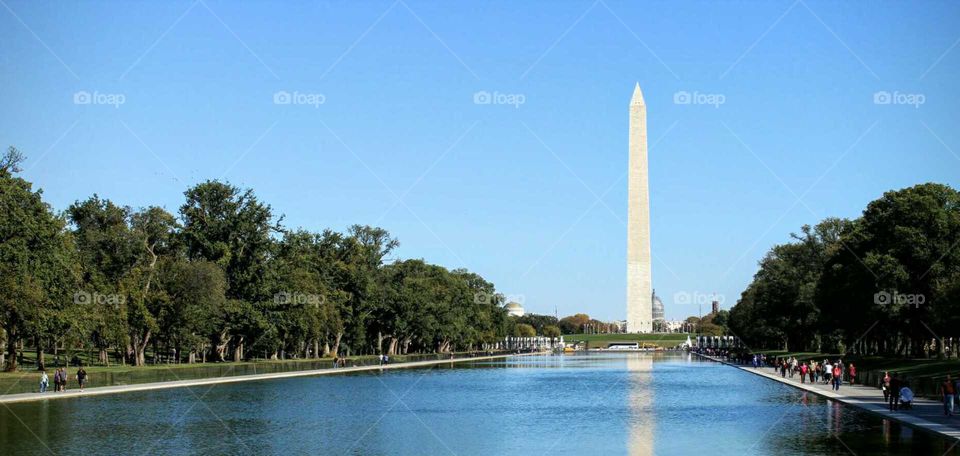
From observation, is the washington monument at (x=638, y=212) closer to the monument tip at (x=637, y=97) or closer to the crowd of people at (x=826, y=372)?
the monument tip at (x=637, y=97)

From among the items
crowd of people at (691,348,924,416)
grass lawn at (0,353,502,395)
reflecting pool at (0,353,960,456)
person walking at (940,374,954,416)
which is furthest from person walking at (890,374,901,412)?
grass lawn at (0,353,502,395)

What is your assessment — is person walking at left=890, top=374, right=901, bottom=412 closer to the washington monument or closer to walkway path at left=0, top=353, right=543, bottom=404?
walkway path at left=0, top=353, right=543, bottom=404

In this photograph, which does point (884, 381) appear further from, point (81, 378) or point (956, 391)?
point (81, 378)

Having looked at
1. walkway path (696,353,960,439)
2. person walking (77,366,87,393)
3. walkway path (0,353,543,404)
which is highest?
person walking (77,366,87,393)

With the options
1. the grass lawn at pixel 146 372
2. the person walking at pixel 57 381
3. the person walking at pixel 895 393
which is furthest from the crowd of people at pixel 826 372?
the person walking at pixel 57 381

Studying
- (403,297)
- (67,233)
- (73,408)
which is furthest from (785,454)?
(403,297)

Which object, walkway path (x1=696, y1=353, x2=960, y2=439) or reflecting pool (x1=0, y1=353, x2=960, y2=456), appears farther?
walkway path (x1=696, y1=353, x2=960, y2=439)

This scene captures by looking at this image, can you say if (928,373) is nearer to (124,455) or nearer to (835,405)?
(835,405)
